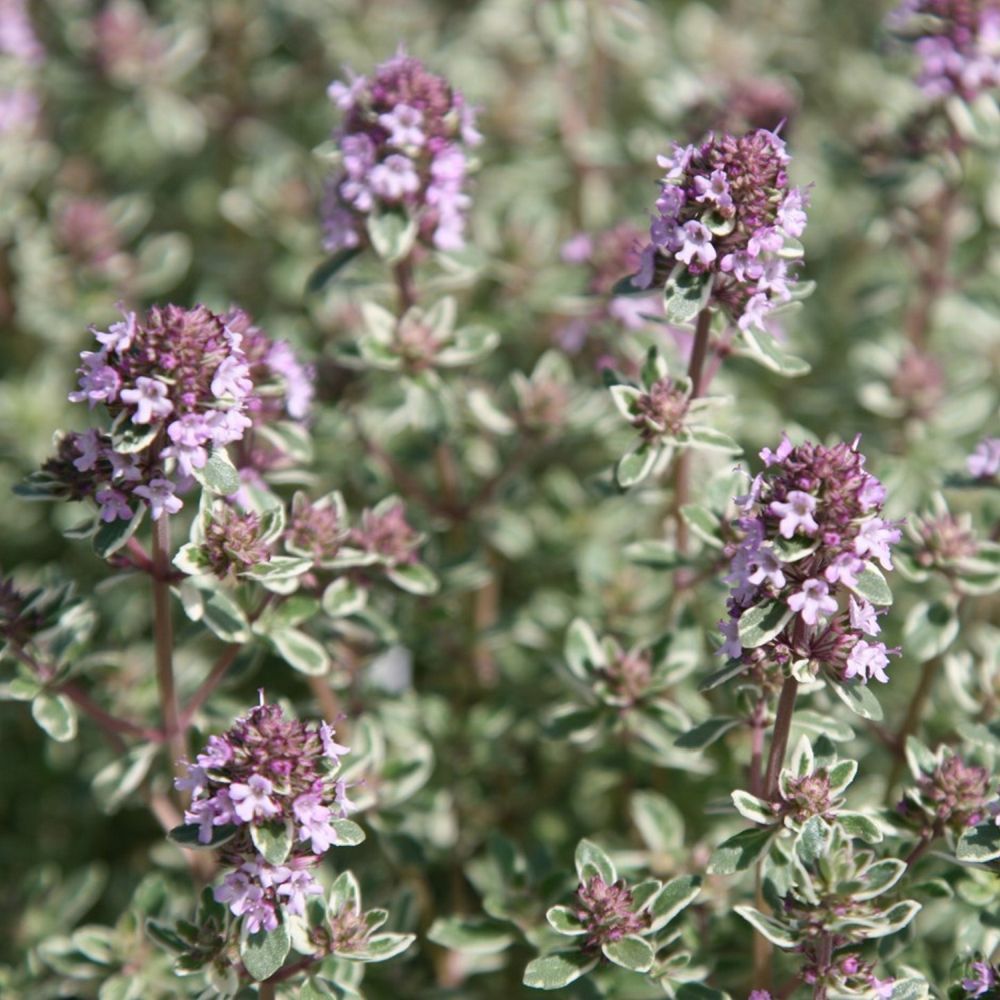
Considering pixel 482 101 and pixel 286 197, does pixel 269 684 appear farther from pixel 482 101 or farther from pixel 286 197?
pixel 482 101

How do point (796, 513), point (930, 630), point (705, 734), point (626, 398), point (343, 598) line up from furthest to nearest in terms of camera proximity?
point (930, 630), point (343, 598), point (626, 398), point (705, 734), point (796, 513)

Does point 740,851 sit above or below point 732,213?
below

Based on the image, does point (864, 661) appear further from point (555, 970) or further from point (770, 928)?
point (555, 970)

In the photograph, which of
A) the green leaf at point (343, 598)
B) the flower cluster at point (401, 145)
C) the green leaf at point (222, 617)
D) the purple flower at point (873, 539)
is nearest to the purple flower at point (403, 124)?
the flower cluster at point (401, 145)

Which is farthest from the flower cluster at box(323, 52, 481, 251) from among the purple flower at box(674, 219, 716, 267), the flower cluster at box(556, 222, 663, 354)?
the purple flower at box(674, 219, 716, 267)

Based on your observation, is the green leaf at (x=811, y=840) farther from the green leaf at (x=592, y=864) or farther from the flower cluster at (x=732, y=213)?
the flower cluster at (x=732, y=213)

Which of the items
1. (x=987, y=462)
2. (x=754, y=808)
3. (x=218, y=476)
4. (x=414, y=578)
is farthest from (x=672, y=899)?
(x=987, y=462)

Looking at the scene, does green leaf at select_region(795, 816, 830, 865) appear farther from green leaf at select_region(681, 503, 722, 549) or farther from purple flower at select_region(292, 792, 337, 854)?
purple flower at select_region(292, 792, 337, 854)
